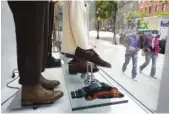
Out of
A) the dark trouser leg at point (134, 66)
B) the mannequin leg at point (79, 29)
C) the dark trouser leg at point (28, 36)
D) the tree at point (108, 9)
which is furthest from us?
the tree at point (108, 9)

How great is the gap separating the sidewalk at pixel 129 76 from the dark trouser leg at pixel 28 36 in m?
0.53

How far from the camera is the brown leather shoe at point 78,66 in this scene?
1101mm

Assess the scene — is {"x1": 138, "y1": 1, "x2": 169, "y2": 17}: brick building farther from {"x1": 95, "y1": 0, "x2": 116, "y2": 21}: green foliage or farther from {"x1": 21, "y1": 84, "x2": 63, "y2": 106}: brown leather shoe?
{"x1": 21, "y1": 84, "x2": 63, "y2": 106}: brown leather shoe

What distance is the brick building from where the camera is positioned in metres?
0.77

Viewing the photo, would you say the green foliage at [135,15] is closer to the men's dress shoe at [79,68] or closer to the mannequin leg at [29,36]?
the men's dress shoe at [79,68]

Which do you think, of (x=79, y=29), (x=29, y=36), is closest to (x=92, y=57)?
(x=79, y=29)

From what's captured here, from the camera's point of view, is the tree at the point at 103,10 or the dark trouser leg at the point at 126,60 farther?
the tree at the point at 103,10

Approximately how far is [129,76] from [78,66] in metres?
0.38

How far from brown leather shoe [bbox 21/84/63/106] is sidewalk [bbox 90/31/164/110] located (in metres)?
0.50

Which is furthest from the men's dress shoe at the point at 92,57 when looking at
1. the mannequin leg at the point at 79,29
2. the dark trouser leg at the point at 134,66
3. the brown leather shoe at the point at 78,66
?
the dark trouser leg at the point at 134,66

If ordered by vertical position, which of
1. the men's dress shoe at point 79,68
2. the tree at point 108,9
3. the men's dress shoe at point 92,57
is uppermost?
the tree at point 108,9

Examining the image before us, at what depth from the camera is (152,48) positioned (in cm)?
84

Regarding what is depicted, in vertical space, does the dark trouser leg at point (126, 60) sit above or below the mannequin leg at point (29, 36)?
below

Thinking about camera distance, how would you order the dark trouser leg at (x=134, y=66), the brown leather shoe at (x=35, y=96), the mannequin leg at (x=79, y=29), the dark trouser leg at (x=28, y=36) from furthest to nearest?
the dark trouser leg at (x=134, y=66), the mannequin leg at (x=79, y=29), the brown leather shoe at (x=35, y=96), the dark trouser leg at (x=28, y=36)
